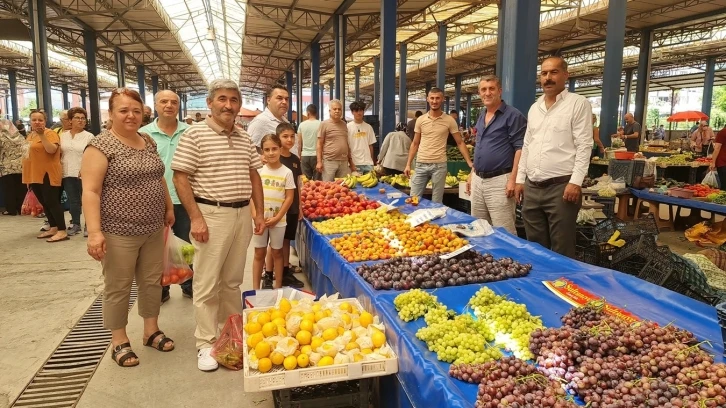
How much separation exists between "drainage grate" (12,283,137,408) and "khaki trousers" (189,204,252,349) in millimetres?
777

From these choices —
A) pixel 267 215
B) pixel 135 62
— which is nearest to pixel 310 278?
pixel 267 215

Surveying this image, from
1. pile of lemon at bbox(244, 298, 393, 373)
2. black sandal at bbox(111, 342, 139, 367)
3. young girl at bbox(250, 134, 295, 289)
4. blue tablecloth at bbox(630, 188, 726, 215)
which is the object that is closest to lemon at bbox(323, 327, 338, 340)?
pile of lemon at bbox(244, 298, 393, 373)

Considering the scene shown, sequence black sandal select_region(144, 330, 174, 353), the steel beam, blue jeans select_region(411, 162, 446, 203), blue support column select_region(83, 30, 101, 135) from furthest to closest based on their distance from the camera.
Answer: the steel beam < blue support column select_region(83, 30, 101, 135) < blue jeans select_region(411, 162, 446, 203) < black sandal select_region(144, 330, 174, 353)

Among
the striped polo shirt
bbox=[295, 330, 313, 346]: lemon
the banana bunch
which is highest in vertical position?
the striped polo shirt

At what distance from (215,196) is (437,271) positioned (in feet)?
4.83

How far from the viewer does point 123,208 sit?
3.02 m

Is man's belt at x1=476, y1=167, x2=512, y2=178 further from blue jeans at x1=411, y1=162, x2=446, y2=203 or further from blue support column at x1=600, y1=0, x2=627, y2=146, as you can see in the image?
blue support column at x1=600, y1=0, x2=627, y2=146

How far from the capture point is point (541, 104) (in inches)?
152

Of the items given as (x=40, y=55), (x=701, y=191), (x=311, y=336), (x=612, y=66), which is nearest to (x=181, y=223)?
(x=311, y=336)

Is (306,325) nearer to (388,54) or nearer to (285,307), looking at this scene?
(285,307)

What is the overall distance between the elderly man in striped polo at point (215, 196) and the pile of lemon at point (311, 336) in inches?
23.2

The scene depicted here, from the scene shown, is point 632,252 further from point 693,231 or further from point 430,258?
point 693,231

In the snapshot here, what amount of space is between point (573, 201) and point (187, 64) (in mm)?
29954

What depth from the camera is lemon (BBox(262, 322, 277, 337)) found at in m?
2.53
